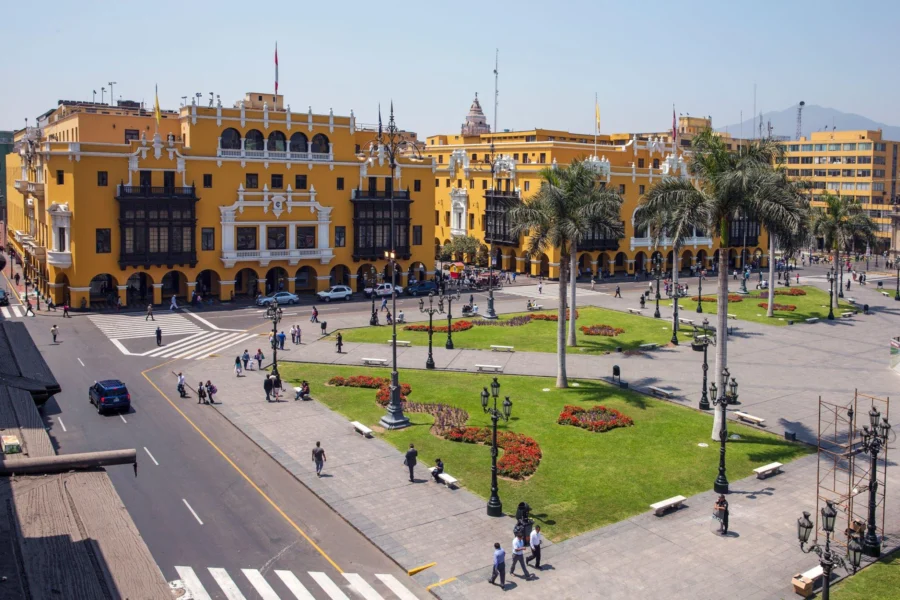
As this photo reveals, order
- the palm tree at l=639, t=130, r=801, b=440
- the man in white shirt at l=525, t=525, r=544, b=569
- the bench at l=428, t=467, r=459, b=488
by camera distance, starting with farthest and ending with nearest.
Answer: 1. the palm tree at l=639, t=130, r=801, b=440
2. the bench at l=428, t=467, r=459, b=488
3. the man in white shirt at l=525, t=525, r=544, b=569

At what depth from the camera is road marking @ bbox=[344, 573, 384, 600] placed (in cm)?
2130

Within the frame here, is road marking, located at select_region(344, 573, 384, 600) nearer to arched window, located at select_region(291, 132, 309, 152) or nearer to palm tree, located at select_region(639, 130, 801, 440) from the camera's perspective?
palm tree, located at select_region(639, 130, 801, 440)

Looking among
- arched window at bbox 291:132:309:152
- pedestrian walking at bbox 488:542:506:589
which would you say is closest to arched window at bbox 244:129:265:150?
arched window at bbox 291:132:309:152

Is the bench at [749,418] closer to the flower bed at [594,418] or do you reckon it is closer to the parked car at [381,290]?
the flower bed at [594,418]

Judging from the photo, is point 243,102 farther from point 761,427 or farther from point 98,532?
point 98,532

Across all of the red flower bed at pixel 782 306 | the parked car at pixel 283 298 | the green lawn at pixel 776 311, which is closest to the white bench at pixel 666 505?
the green lawn at pixel 776 311

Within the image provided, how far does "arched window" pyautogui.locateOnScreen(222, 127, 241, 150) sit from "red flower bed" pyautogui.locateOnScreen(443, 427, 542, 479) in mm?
44815

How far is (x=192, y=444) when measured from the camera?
109 ft

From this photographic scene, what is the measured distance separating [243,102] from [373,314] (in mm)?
28360

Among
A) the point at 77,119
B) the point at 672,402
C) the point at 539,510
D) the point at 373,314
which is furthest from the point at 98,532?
the point at 77,119

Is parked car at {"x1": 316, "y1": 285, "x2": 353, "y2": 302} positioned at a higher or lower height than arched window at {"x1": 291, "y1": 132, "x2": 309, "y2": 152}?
lower

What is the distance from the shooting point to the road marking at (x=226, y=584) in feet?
69.2

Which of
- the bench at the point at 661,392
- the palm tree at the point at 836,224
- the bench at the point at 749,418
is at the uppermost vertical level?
the palm tree at the point at 836,224

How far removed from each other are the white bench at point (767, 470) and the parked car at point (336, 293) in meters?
48.5
